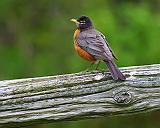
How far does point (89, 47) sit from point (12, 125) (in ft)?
5.17

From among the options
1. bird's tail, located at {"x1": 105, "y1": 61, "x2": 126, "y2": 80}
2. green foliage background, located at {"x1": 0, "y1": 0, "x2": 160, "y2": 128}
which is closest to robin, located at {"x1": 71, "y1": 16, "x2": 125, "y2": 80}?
bird's tail, located at {"x1": 105, "y1": 61, "x2": 126, "y2": 80}

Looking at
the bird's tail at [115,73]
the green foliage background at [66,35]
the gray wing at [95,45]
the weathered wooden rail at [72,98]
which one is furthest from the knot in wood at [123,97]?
the green foliage background at [66,35]

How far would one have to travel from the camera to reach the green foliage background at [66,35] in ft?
35.2

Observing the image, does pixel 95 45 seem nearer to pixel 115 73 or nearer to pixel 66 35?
pixel 115 73

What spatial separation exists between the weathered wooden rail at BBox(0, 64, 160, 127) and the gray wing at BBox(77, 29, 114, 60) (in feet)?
3.13

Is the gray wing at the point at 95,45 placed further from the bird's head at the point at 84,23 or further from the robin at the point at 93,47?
the bird's head at the point at 84,23

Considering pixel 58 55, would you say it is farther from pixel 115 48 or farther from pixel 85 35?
pixel 85 35

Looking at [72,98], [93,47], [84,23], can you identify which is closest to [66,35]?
[84,23]

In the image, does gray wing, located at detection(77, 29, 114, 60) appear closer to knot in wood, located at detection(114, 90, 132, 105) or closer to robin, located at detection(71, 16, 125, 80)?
robin, located at detection(71, 16, 125, 80)

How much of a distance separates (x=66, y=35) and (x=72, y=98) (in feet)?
23.2

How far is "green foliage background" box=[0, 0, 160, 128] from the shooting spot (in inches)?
422

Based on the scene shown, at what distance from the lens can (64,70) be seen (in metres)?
10.9

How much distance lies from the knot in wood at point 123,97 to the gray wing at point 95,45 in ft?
3.36

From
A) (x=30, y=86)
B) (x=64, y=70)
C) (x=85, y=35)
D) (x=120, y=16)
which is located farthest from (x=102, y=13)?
(x=30, y=86)
